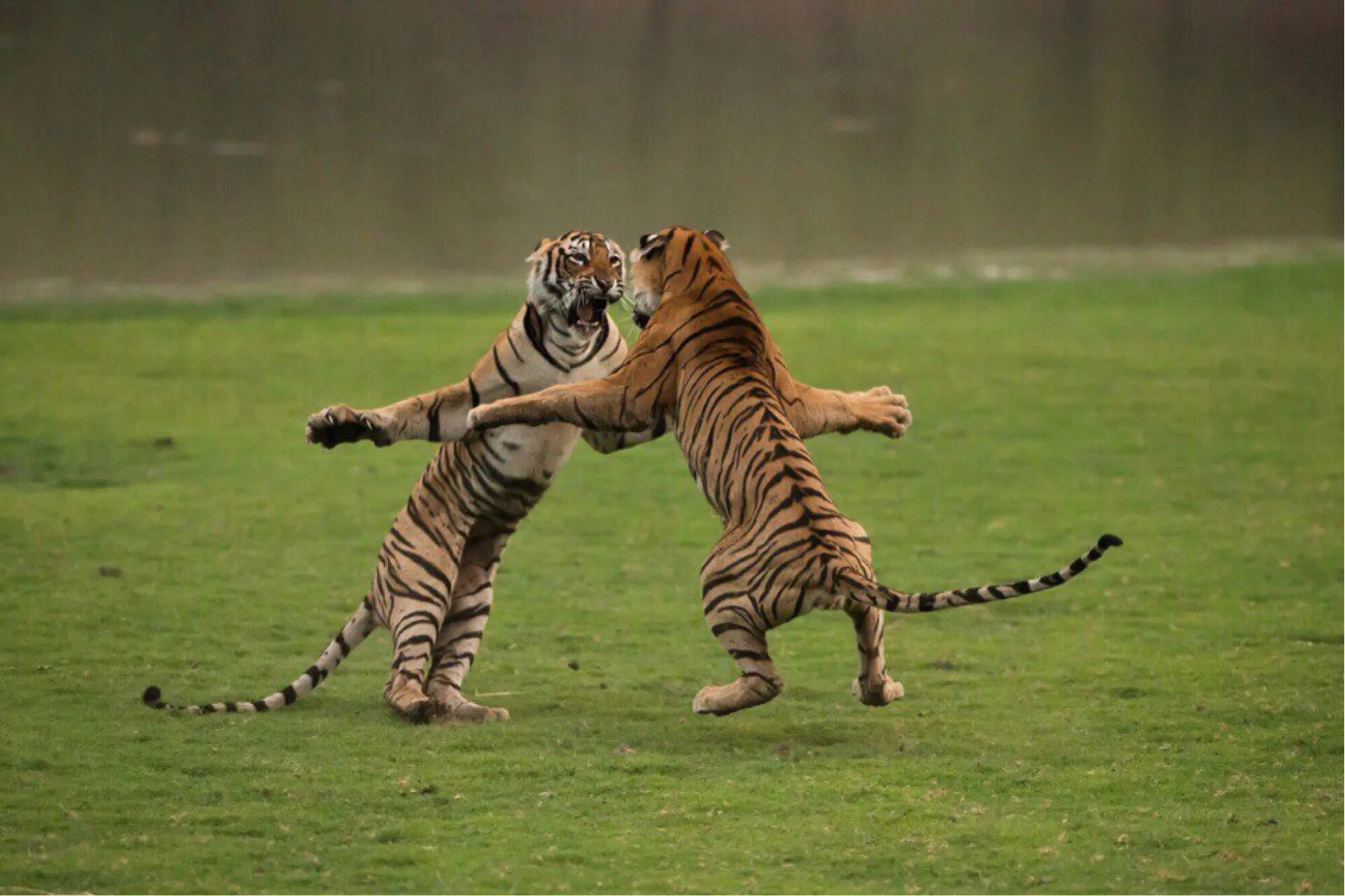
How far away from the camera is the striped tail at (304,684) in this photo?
4.96 metres

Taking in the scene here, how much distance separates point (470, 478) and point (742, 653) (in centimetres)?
99

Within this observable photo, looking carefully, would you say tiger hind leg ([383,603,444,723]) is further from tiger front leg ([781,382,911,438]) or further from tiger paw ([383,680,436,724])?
tiger front leg ([781,382,911,438])

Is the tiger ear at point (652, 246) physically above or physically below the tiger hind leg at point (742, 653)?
above

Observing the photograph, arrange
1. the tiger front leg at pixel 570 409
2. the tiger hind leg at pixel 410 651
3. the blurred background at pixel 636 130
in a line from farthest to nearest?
1. the blurred background at pixel 636 130
2. the tiger hind leg at pixel 410 651
3. the tiger front leg at pixel 570 409

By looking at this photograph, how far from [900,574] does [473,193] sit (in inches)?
A: 256

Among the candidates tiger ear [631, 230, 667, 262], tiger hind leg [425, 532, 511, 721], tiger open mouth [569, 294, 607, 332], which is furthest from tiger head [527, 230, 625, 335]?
tiger hind leg [425, 532, 511, 721]

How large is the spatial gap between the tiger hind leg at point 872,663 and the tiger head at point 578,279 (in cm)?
97

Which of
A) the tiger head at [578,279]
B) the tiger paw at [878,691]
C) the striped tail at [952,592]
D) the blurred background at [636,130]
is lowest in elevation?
the tiger paw at [878,691]

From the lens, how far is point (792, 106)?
13.1 metres

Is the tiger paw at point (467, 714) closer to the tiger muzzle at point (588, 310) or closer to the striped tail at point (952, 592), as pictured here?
the tiger muzzle at point (588, 310)

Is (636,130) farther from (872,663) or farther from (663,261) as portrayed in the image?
(872,663)

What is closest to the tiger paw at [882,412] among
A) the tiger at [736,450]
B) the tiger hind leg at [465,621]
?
the tiger at [736,450]

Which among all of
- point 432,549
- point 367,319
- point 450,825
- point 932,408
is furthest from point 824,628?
point 367,319

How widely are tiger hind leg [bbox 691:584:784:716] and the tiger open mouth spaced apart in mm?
835
